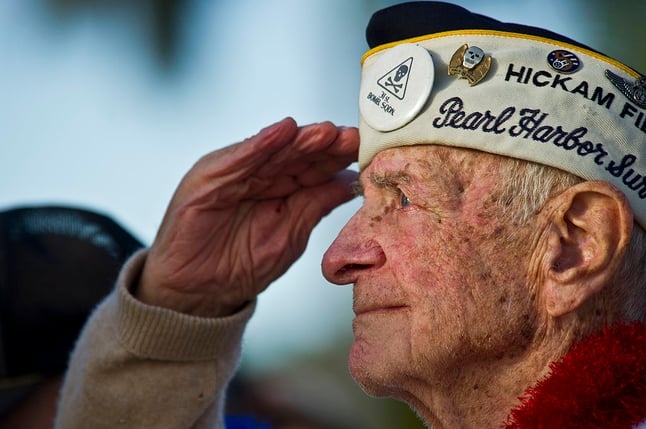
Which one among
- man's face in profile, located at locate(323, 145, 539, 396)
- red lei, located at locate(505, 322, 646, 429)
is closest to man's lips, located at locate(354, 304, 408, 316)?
man's face in profile, located at locate(323, 145, 539, 396)

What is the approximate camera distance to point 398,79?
2.59 meters

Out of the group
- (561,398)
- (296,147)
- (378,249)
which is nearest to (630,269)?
(561,398)

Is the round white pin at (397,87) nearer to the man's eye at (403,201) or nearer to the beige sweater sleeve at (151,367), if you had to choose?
the man's eye at (403,201)

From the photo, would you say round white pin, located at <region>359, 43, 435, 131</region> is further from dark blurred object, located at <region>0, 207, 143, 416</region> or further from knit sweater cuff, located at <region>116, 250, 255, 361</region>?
dark blurred object, located at <region>0, 207, 143, 416</region>

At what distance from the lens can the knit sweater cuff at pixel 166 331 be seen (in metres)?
3.14

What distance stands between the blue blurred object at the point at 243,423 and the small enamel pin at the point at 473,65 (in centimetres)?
183

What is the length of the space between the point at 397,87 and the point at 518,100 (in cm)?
33

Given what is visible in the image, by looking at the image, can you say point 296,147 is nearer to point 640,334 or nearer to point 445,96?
point 445,96

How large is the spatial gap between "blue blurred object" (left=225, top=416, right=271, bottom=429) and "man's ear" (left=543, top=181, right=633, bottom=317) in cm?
175

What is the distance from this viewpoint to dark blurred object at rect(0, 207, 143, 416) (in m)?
3.95

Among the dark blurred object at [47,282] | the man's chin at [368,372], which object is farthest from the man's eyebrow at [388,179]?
the dark blurred object at [47,282]

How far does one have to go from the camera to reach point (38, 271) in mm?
4039

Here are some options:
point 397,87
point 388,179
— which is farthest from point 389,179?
point 397,87

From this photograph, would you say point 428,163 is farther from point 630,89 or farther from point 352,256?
point 630,89
